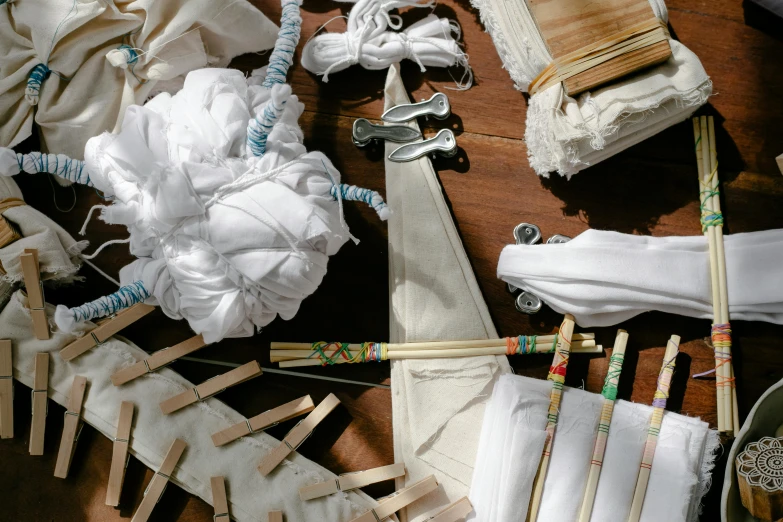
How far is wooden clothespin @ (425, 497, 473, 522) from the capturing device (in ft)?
3.66

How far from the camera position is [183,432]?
1135 millimetres

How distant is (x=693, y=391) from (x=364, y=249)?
2.26ft

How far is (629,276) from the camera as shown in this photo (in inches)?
45.1

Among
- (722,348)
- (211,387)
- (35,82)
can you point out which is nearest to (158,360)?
(211,387)

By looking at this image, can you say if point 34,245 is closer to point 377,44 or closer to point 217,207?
point 217,207

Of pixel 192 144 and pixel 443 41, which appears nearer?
pixel 192 144

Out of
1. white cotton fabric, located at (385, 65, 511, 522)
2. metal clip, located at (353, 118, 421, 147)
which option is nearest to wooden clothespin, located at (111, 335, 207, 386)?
white cotton fabric, located at (385, 65, 511, 522)

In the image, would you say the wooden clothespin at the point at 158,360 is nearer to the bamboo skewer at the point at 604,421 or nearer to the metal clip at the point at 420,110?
the metal clip at the point at 420,110

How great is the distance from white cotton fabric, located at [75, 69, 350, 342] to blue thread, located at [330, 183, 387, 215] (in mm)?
18

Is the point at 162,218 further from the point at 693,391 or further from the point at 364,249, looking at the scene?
the point at 693,391

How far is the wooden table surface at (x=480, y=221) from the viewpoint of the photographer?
117 centimetres

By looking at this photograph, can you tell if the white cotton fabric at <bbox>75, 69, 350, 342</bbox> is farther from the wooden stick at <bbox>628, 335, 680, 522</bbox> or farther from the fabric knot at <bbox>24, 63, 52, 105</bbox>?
the wooden stick at <bbox>628, 335, 680, 522</bbox>

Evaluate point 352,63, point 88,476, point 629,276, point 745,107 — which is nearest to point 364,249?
point 352,63

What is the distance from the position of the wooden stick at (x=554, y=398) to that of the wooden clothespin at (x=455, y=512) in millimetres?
113
